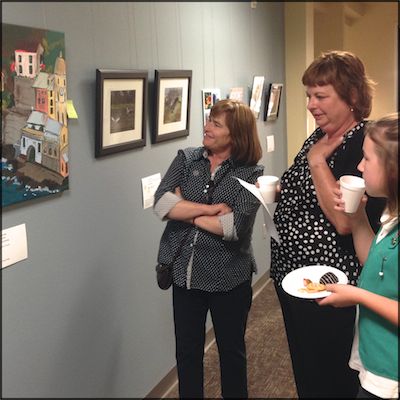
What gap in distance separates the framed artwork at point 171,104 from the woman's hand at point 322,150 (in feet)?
3.23

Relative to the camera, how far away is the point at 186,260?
1.94 m

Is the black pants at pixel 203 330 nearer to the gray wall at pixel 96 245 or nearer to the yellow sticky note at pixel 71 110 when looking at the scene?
the gray wall at pixel 96 245

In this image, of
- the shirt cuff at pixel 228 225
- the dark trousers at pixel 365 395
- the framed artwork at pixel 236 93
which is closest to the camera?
the dark trousers at pixel 365 395

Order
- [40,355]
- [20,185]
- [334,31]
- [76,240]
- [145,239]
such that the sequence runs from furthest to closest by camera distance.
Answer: [334,31] < [145,239] < [76,240] < [40,355] < [20,185]

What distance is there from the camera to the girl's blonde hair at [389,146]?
1.16 meters

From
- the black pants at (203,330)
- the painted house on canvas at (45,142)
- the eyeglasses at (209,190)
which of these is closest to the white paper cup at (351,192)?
the eyeglasses at (209,190)

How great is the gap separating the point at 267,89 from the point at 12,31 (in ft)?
9.22

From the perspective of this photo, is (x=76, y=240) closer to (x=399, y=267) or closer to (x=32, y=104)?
(x=32, y=104)

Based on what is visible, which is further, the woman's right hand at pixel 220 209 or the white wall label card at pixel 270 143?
the white wall label card at pixel 270 143

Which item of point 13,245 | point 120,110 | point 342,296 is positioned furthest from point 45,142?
point 342,296

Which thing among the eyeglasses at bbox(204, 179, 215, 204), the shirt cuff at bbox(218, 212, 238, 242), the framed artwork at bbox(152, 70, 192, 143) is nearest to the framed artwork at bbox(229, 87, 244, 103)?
the framed artwork at bbox(152, 70, 192, 143)

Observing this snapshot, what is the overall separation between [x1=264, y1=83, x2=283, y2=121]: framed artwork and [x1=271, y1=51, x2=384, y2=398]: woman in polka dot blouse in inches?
92.0

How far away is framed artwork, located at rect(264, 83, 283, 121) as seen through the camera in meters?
3.99

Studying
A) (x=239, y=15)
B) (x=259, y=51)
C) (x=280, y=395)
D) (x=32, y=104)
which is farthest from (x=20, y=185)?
(x=259, y=51)
